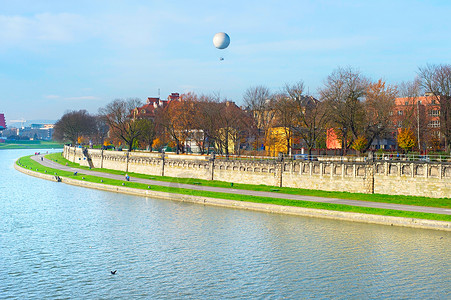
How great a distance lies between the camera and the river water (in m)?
26.8

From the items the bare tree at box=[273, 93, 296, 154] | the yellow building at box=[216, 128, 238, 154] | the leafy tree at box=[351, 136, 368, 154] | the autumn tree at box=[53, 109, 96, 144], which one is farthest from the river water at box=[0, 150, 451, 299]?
the autumn tree at box=[53, 109, 96, 144]

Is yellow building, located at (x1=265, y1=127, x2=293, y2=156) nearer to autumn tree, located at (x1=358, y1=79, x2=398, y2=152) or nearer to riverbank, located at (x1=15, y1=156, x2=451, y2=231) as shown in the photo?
autumn tree, located at (x1=358, y1=79, x2=398, y2=152)

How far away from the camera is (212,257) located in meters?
33.2

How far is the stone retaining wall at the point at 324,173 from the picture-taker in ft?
166

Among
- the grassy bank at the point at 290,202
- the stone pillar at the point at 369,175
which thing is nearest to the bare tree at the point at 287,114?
the stone pillar at the point at 369,175

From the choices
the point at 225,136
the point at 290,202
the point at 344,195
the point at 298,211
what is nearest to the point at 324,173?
the point at 344,195

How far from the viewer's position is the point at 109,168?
101 metres

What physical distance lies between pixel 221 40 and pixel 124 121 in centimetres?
6706

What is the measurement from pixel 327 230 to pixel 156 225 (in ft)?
49.0

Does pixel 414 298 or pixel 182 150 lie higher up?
pixel 182 150

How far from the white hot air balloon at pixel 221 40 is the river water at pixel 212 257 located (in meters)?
25.0

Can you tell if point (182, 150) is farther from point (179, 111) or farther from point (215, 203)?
point (215, 203)

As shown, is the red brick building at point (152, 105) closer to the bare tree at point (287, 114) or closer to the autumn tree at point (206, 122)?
the autumn tree at point (206, 122)

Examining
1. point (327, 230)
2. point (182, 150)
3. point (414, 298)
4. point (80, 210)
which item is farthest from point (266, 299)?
point (182, 150)
